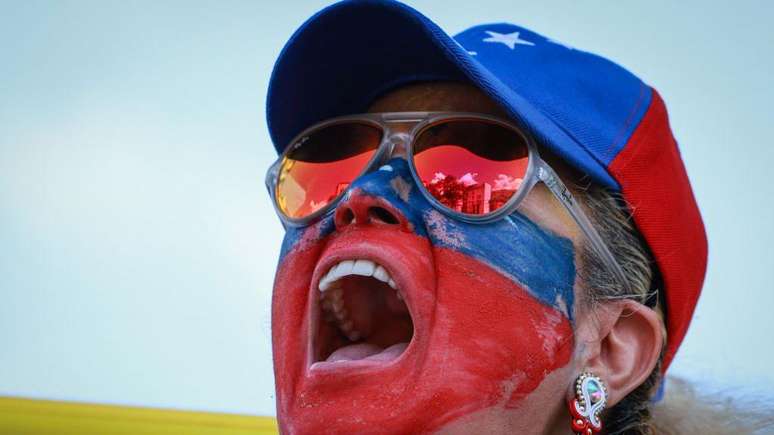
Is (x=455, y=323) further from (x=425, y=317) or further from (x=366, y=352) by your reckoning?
(x=366, y=352)

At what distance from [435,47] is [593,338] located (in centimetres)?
75

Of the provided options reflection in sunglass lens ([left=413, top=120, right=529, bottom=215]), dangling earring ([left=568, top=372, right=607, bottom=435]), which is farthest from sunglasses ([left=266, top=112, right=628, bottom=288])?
dangling earring ([left=568, top=372, right=607, bottom=435])

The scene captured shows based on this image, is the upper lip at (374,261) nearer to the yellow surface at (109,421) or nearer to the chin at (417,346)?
the chin at (417,346)

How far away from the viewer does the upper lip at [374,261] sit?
4.32 ft

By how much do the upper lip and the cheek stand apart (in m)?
0.05

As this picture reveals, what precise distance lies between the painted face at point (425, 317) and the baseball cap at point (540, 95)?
0.14 metres

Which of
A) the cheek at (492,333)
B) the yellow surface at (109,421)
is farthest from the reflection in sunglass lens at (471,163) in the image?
the yellow surface at (109,421)

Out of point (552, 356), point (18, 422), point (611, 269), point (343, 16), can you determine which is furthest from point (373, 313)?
point (18, 422)

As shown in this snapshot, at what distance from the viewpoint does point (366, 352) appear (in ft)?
4.88

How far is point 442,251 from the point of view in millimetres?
1383

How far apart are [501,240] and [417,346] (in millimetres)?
286

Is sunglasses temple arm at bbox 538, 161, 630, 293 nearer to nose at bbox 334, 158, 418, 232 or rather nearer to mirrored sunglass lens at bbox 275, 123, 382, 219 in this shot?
nose at bbox 334, 158, 418, 232

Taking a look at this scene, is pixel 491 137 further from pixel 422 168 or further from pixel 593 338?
pixel 593 338

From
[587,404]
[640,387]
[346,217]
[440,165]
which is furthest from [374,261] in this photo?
[640,387]
